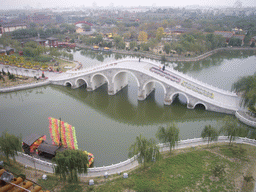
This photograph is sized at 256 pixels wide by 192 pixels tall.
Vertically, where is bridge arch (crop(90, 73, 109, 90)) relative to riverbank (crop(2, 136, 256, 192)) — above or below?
above

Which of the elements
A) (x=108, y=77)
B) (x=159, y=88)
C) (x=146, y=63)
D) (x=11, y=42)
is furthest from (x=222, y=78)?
(x=11, y=42)

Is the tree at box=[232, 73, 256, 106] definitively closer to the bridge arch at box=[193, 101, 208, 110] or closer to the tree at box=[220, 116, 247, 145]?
the bridge arch at box=[193, 101, 208, 110]

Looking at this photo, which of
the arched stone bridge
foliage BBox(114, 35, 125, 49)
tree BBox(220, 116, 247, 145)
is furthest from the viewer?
foliage BBox(114, 35, 125, 49)

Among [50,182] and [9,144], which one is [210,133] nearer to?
[50,182]

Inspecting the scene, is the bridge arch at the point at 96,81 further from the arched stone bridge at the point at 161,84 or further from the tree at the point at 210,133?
the tree at the point at 210,133

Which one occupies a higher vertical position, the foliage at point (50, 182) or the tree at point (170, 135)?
the tree at point (170, 135)

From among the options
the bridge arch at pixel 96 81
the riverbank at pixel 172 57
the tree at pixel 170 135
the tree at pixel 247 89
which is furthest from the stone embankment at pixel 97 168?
the riverbank at pixel 172 57

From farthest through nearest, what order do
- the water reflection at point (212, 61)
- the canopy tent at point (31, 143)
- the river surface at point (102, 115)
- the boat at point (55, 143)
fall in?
the water reflection at point (212, 61), the river surface at point (102, 115), the canopy tent at point (31, 143), the boat at point (55, 143)

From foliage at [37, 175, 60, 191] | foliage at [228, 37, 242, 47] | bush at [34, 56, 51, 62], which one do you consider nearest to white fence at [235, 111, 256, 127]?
foliage at [37, 175, 60, 191]
